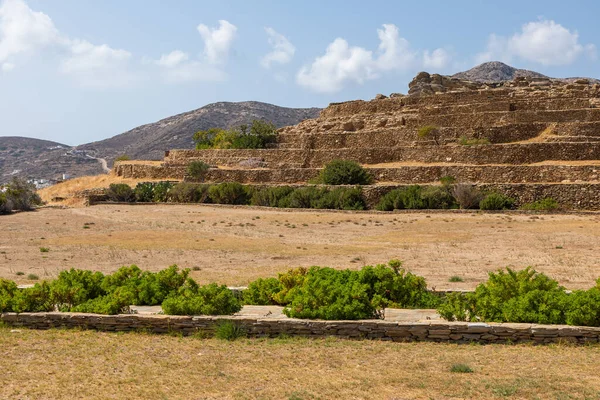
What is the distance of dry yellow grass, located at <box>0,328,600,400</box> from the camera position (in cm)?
697

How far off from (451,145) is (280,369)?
98.5 feet

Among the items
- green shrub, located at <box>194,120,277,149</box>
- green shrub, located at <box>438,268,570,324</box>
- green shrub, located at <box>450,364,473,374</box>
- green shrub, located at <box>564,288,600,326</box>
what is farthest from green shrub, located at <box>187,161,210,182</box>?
green shrub, located at <box>450,364,473,374</box>

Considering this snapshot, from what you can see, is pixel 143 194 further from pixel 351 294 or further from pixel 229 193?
pixel 351 294

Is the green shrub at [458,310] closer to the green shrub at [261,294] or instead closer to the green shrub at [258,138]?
the green shrub at [261,294]

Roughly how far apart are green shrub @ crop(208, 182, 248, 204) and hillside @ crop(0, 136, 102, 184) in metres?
54.4

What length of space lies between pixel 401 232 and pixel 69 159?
87.3 m

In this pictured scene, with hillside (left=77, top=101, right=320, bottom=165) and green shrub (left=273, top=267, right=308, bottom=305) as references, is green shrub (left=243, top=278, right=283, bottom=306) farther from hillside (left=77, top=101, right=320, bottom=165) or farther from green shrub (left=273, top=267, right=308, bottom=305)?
hillside (left=77, top=101, right=320, bottom=165)

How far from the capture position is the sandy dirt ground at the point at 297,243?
52.9ft

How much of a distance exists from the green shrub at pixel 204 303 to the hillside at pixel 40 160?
80572mm

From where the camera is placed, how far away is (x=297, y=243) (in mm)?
21281

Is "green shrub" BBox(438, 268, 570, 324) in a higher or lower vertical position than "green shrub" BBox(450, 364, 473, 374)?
higher

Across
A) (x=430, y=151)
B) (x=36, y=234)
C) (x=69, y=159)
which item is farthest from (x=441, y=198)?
(x=69, y=159)

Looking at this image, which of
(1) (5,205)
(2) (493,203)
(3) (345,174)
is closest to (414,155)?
(3) (345,174)

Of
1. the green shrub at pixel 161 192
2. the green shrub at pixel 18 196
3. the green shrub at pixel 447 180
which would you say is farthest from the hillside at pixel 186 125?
the green shrub at pixel 447 180
